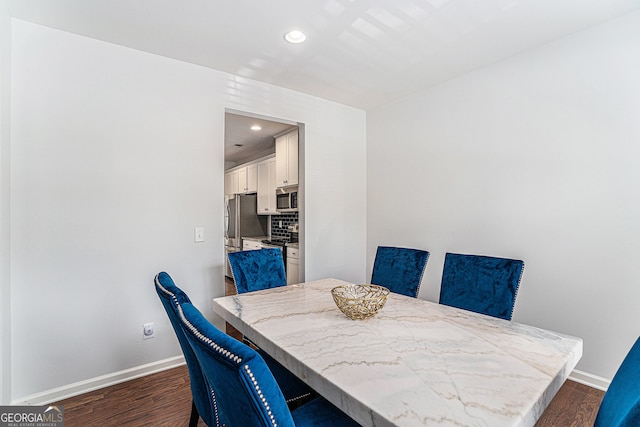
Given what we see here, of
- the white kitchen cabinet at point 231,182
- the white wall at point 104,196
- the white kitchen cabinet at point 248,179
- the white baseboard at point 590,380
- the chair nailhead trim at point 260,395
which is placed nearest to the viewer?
the chair nailhead trim at point 260,395

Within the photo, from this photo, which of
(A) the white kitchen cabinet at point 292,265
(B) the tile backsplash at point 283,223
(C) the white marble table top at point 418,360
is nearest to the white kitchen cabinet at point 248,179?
(B) the tile backsplash at point 283,223

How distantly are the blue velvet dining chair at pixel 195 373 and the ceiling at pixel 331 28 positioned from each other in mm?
1685

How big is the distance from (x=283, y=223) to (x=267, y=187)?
0.71m

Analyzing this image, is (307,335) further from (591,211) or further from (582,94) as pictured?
(582,94)

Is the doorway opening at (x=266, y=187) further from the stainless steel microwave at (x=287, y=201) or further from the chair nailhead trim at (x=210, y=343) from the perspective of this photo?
the chair nailhead trim at (x=210, y=343)

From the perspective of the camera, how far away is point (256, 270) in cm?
239

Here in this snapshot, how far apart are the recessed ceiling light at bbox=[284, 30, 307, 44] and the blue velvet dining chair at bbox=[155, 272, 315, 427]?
1.81m

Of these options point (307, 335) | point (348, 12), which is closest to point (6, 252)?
point (307, 335)

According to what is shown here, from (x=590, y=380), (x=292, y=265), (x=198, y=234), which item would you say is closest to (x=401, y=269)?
(x=590, y=380)

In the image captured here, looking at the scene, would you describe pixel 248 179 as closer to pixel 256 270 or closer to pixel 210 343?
pixel 256 270

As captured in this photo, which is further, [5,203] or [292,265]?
[292,265]

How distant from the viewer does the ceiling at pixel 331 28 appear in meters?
1.95

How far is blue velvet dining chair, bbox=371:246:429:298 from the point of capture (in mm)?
2283

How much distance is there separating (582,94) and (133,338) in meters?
3.74
